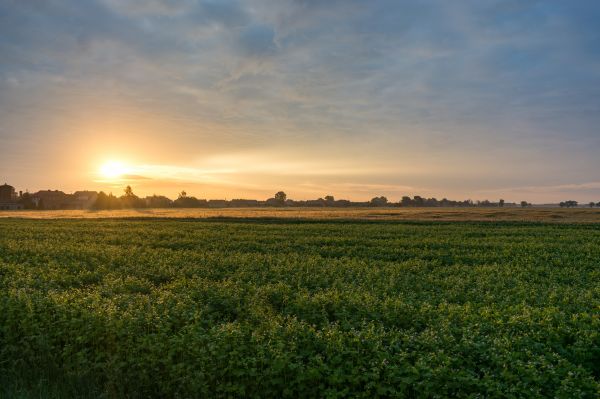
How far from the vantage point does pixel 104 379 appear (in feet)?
31.1

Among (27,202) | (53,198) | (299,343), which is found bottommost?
(299,343)

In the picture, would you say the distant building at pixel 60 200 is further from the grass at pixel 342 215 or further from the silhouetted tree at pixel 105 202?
the grass at pixel 342 215

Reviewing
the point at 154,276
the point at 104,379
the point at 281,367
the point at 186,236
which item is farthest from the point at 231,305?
the point at 186,236

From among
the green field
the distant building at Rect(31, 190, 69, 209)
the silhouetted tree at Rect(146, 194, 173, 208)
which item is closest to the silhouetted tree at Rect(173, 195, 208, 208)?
the silhouetted tree at Rect(146, 194, 173, 208)

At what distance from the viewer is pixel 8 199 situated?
154750 mm

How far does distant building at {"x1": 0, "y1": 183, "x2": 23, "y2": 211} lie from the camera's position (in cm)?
14462

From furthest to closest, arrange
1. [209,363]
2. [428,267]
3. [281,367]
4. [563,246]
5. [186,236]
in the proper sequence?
[186,236]
[563,246]
[428,267]
[209,363]
[281,367]

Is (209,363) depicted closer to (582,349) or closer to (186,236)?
(582,349)

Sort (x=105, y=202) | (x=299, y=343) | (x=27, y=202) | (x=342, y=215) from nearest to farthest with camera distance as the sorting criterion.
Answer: (x=299, y=343), (x=342, y=215), (x=27, y=202), (x=105, y=202)

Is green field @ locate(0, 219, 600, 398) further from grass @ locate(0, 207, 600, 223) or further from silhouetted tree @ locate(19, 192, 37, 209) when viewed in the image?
silhouetted tree @ locate(19, 192, 37, 209)

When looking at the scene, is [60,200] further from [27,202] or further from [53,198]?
[27,202]

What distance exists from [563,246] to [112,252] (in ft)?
102

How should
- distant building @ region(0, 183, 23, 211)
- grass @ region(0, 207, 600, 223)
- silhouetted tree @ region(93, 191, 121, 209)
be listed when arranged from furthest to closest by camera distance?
1. silhouetted tree @ region(93, 191, 121, 209)
2. distant building @ region(0, 183, 23, 211)
3. grass @ region(0, 207, 600, 223)

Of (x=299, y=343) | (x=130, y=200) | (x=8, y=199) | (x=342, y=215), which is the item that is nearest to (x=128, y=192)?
(x=130, y=200)
